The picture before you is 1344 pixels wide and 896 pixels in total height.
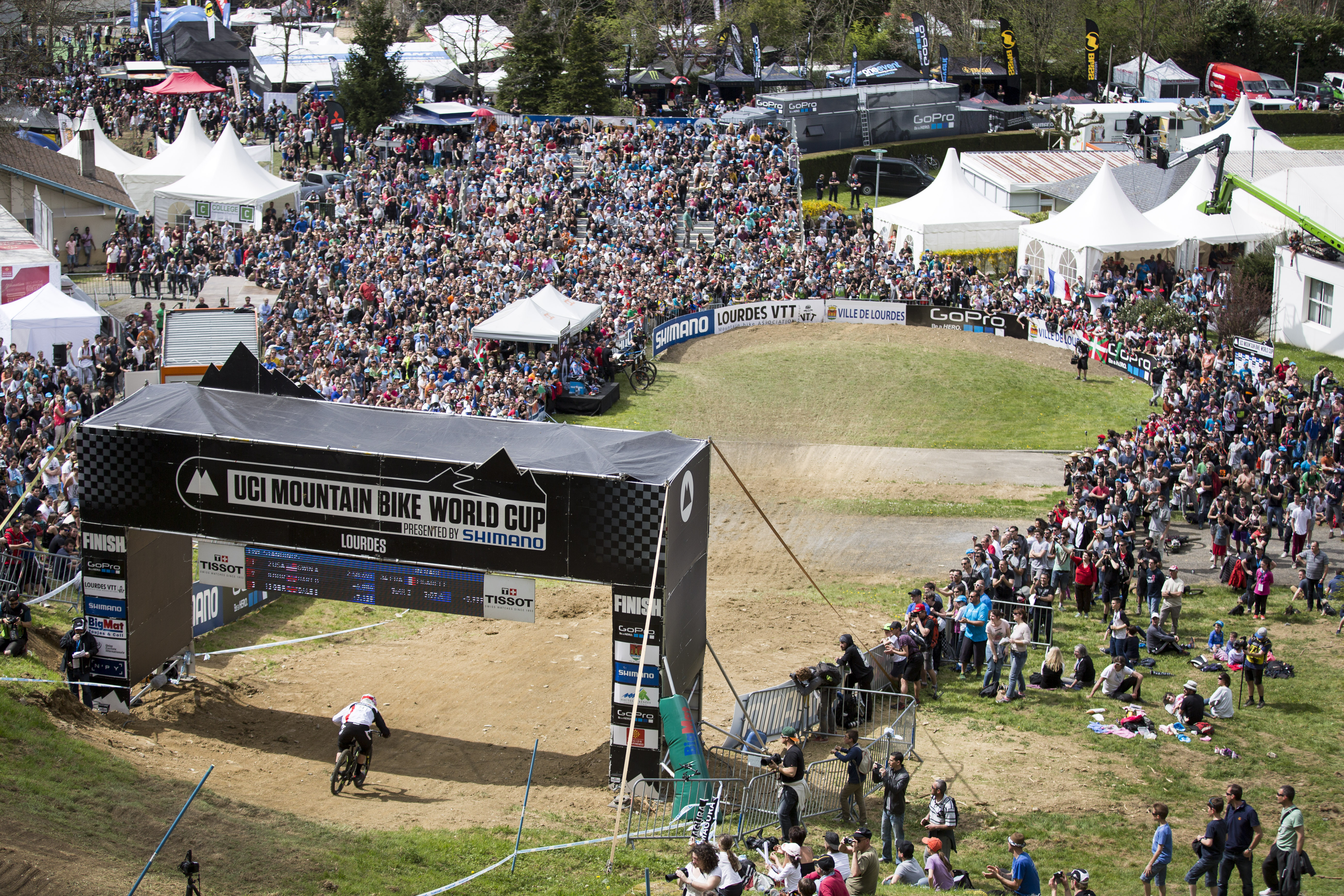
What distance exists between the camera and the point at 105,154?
4797cm

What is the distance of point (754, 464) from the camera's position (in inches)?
1152

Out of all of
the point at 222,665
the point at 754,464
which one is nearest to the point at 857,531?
the point at 754,464

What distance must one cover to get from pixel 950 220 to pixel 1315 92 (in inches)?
1735

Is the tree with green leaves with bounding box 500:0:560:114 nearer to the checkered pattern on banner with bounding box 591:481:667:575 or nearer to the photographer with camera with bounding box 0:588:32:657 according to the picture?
the photographer with camera with bounding box 0:588:32:657

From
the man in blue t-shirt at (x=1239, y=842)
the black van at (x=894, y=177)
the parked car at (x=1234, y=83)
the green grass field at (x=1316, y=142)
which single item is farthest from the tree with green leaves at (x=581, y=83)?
the man in blue t-shirt at (x=1239, y=842)

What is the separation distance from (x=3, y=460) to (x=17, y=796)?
12539mm

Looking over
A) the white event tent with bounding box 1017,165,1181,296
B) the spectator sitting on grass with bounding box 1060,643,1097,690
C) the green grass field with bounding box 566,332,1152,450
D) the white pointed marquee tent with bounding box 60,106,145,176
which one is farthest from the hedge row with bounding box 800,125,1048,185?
the spectator sitting on grass with bounding box 1060,643,1097,690

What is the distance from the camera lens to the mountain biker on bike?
14.2m

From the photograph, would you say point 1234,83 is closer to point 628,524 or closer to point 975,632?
point 975,632

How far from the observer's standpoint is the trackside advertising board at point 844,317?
39.2 metres

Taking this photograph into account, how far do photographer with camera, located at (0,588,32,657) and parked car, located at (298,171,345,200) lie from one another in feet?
110

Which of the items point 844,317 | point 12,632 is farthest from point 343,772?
point 844,317

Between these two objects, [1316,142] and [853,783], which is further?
[1316,142]

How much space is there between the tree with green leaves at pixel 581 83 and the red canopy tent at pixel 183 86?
20.4m
